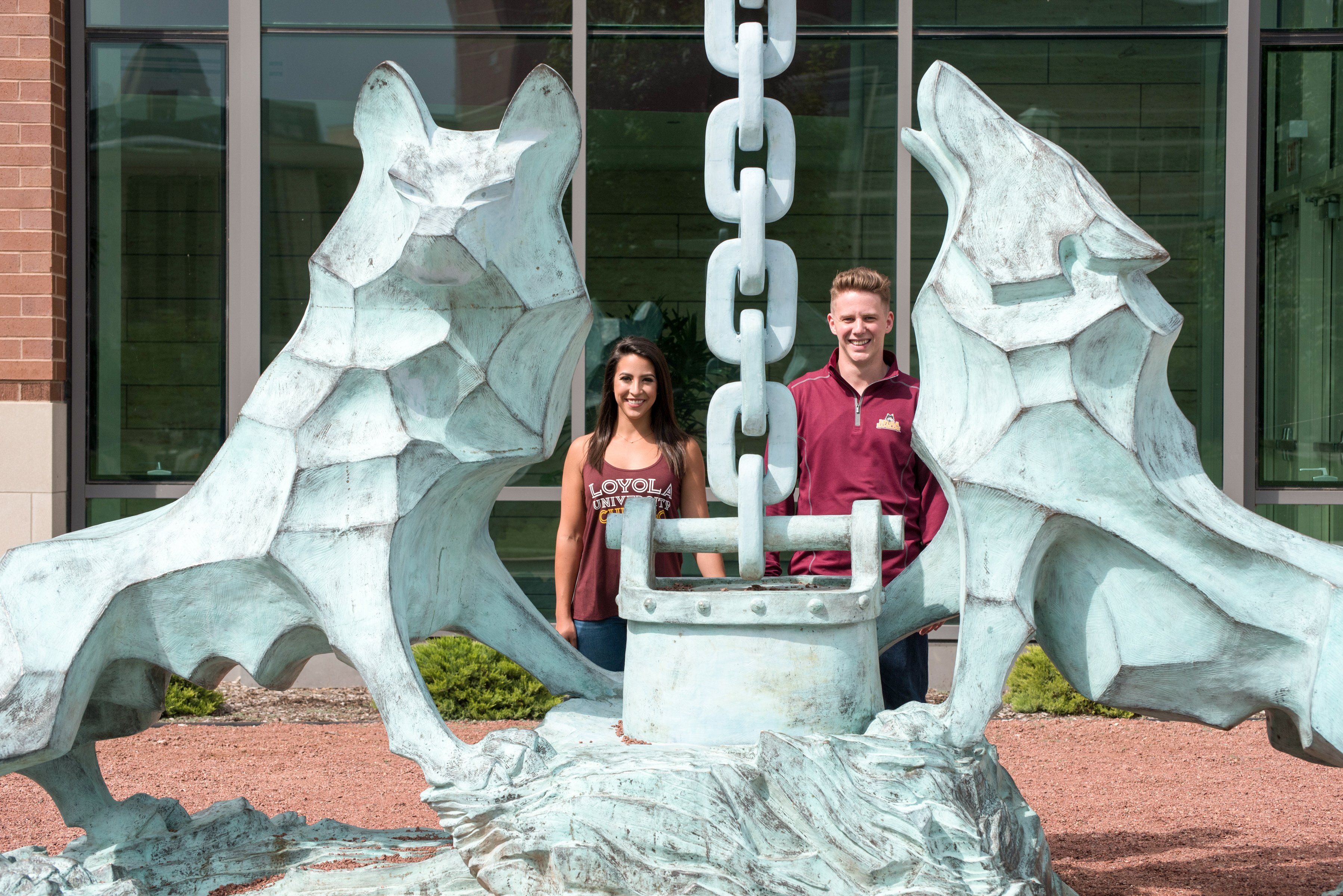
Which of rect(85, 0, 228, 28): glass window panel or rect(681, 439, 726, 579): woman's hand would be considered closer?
rect(681, 439, 726, 579): woman's hand

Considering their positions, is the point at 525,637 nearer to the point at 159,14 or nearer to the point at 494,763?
the point at 494,763

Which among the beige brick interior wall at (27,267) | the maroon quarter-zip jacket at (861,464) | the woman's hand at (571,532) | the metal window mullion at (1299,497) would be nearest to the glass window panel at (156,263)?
the beige brick interior wall at (27,267)

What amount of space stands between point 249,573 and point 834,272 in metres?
5.07

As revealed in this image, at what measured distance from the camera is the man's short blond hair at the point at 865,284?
344cm

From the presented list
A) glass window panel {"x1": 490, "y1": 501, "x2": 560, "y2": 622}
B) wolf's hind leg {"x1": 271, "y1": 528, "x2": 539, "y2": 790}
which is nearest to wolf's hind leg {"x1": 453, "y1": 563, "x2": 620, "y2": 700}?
wolf's hind leg {"x1": 271, "y1": 528, "x2": 539, "y2": 790}

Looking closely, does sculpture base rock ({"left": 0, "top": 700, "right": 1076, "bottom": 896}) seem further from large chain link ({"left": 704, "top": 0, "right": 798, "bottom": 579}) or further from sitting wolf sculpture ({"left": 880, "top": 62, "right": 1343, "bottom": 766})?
large chain link ({"left": 704, "top": 0, "right": 798, "bottom": 579})

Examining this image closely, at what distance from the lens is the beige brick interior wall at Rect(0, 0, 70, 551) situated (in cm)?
703

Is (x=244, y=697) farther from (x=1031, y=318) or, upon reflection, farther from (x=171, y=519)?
(x=1031, y=318)

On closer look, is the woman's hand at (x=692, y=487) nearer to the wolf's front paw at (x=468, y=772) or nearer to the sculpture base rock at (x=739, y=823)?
the sculpture base rock at (x=739, y=823)

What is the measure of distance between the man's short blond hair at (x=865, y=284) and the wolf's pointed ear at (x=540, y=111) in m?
0.98

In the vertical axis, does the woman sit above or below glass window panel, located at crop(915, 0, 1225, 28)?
below

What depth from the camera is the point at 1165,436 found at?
282 centimetres

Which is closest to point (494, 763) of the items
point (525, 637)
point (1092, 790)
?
point (525, 637)

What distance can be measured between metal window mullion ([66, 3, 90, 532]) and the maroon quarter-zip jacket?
5427 millimetres
